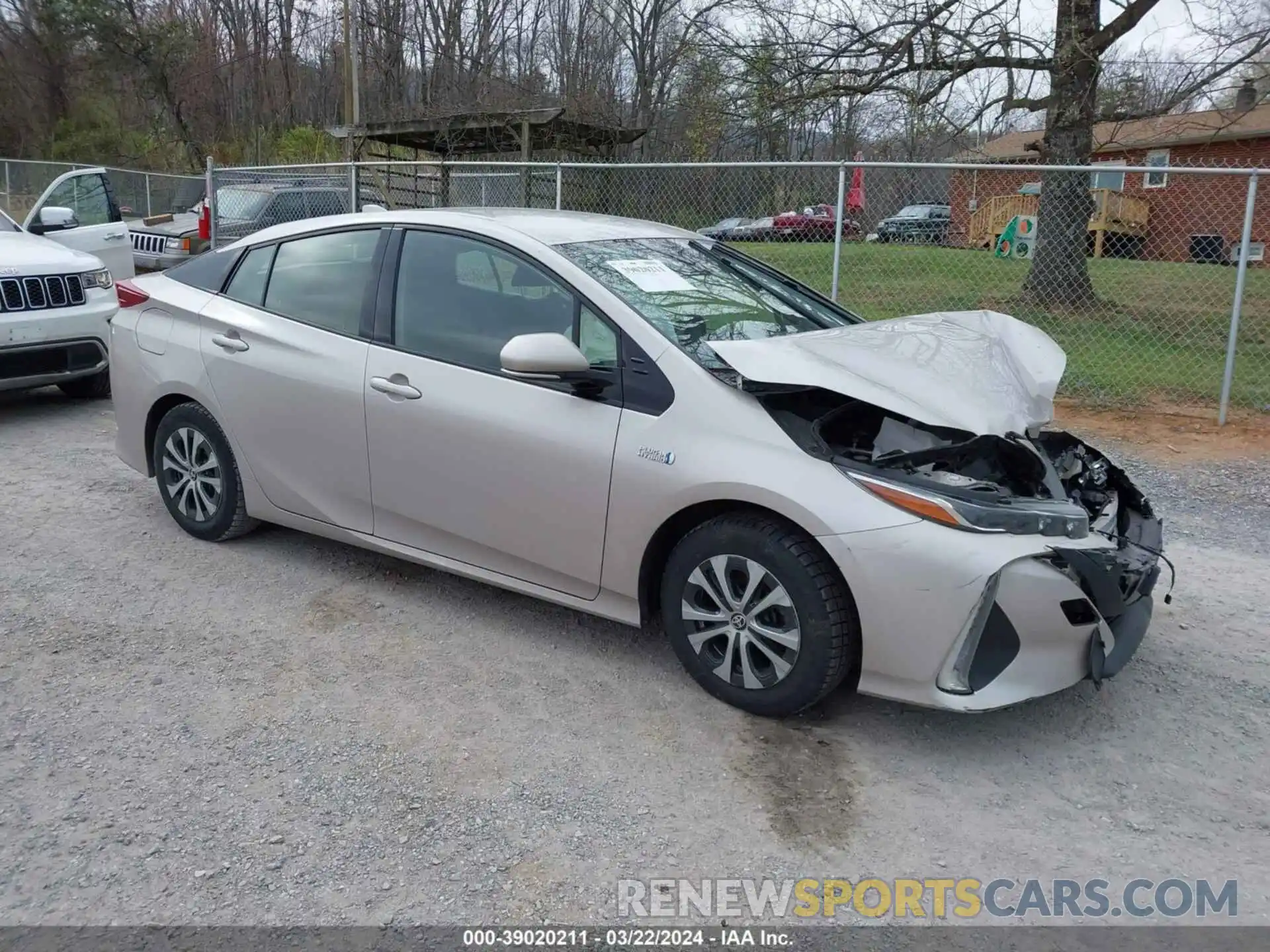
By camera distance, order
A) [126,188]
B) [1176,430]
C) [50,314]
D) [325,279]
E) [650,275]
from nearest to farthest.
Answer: [650,275]
[325,279]
[50,314]
[1176,430]
[126,188]

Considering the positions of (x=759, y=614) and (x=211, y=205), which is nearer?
(x=759, y=614)

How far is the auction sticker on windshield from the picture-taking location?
4062 millimetres

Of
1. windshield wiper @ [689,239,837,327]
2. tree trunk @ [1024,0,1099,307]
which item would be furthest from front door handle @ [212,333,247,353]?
tree trunk @ [1024,0,1099,307]

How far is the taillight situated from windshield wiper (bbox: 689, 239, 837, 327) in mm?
2776

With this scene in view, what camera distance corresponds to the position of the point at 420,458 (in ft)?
13.6

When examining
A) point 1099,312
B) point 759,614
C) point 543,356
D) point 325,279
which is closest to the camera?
point 759,614

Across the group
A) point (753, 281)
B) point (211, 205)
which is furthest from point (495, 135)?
point (753, 281)

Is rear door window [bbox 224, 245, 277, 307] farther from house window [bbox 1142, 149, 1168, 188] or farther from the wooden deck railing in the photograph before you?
house window [bbox 1142, 149, 1168, 188]

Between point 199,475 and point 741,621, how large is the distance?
117 inches

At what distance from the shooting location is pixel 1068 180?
1240 cm

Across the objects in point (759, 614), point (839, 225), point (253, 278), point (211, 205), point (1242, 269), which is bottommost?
point (759, 614)

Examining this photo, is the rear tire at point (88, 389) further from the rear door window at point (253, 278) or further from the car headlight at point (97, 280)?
the rear door window at point (253, 278)

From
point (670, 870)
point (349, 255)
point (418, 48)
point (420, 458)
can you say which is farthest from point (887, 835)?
point (418, 48)

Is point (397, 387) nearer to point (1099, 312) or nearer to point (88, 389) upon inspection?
point (88, 389)
